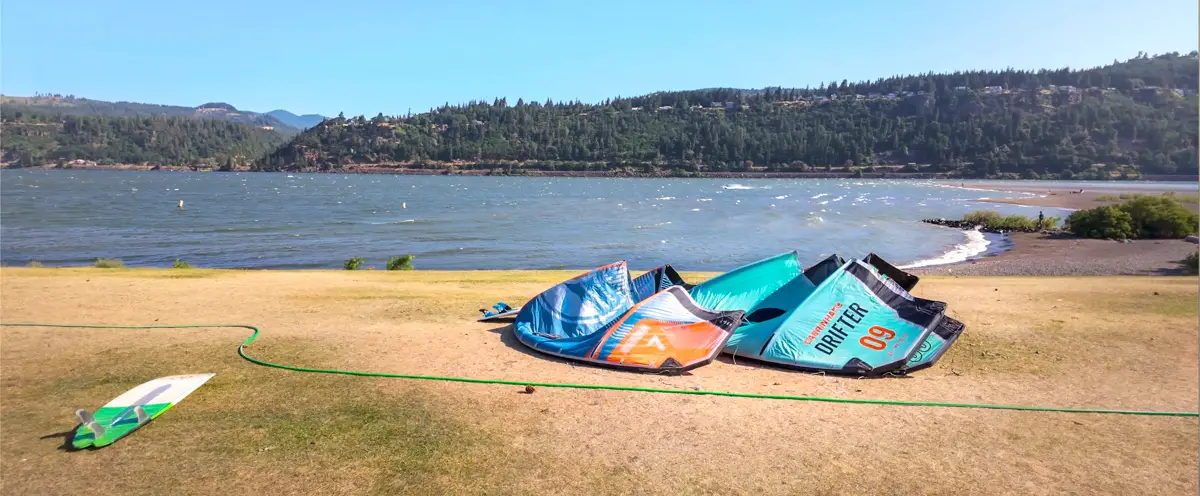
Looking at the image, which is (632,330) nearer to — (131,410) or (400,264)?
(131,410)

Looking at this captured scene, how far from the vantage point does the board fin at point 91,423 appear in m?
5.59

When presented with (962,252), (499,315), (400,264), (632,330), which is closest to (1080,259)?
(962,252)

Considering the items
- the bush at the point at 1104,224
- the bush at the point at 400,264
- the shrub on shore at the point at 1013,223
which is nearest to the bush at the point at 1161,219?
the bush at the point at 1104,224

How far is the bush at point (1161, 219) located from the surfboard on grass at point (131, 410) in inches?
1537

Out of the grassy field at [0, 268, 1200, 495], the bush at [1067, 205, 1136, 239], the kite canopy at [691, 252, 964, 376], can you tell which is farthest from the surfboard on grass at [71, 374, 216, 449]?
the bush at [1067, 205, 1136, 239]

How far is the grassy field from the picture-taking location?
5.14 metres

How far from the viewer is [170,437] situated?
18.8 ft

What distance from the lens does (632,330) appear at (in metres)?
8.52

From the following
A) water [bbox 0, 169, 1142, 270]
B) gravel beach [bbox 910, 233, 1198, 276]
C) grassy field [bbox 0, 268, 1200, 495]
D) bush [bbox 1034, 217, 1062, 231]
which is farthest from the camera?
bush [bbox 1034, 217, 1062, 231]

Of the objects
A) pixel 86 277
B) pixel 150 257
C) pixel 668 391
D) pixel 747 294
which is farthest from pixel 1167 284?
pixel 150 257

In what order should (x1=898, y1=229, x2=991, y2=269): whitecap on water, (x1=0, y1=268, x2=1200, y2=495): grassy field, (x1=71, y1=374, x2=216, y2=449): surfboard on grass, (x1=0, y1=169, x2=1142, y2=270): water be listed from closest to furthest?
(x1=0, y1=268, x2=1200, y2=495): grassy field → (x1=71, y1=374, x2=216, y2=449): surfboard on grass → (x1=898, y1=229, x2=991, y2=269): whitecap on water → (x1=0, y1=169, x2=1142, y2=270): water

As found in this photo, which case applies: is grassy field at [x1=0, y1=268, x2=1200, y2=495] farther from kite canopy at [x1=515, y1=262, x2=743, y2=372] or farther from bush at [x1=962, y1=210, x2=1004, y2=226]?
bush at [x1=962, y1=210, x2=1004, y2=226]

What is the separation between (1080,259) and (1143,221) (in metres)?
10.7

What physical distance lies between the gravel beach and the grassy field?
13836 millimetres
